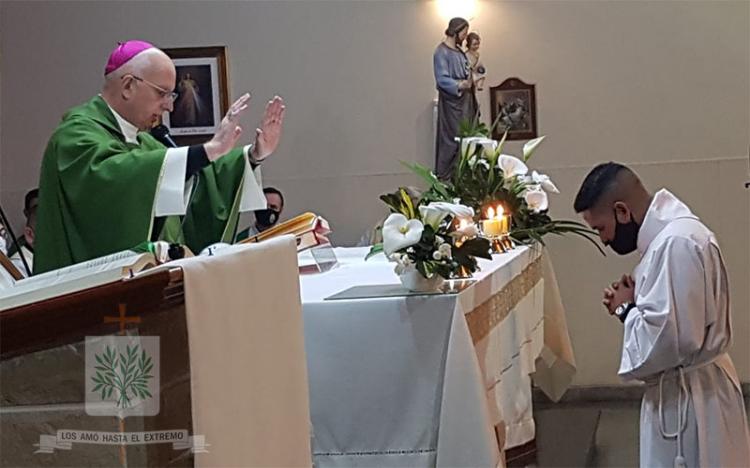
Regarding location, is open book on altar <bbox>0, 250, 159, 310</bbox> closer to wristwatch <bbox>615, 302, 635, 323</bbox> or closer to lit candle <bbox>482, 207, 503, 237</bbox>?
wristwatch <bbox>615, 302, 635, 323</bbox>

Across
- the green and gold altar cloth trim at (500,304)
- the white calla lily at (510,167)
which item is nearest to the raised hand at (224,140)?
the green and gold altar cloth trim at (500,304)

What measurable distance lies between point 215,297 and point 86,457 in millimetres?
291

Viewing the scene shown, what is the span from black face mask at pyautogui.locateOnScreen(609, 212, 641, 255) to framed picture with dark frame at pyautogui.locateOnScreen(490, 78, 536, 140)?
363cm

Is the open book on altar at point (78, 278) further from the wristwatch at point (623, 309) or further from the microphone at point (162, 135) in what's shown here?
the microphone at point (162, 135)

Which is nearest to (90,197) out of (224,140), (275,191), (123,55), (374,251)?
(224,140)

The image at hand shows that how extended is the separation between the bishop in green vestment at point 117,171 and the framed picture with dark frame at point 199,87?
375 cm

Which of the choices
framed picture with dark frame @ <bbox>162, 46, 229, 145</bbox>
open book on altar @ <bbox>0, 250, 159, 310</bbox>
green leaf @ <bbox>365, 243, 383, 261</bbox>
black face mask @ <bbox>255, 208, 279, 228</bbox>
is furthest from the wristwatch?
framed picture with dark frame @ <bbox>162, 46, 229, 145</bbox>

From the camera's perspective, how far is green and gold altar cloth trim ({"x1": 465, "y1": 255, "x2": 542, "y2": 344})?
2812mm

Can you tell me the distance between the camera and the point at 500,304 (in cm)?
330

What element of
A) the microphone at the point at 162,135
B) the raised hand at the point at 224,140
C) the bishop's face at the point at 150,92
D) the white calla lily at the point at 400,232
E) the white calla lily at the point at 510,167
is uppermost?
the bishop's face at the point at 150,92

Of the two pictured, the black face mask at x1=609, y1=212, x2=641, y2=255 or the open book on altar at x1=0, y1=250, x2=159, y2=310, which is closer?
the open book on altar at x1=0, y1=250, x2=159, y2=310

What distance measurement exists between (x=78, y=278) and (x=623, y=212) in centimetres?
211

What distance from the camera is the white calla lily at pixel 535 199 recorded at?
460 centimetres

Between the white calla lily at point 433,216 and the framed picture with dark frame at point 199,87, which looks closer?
the white calla lily at point 433,216
